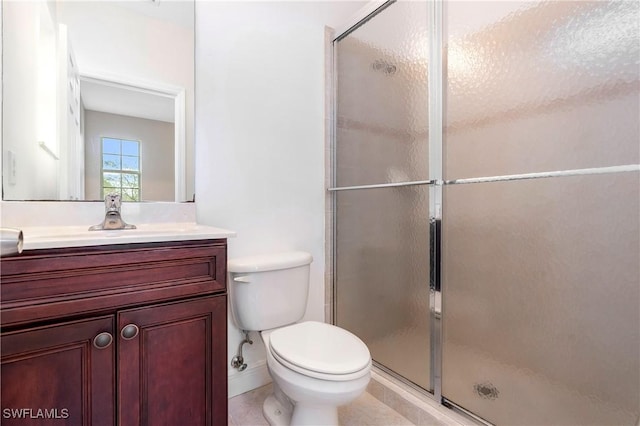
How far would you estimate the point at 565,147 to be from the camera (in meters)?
1.06

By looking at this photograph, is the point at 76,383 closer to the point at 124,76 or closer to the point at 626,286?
the point at 124,76

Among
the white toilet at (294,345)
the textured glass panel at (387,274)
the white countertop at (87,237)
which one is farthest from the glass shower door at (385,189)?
the white countertop at (87,237)

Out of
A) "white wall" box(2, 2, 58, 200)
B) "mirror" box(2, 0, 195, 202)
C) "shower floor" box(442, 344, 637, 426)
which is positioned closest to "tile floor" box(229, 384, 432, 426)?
"shower floor" box(442, 344, 637, 426)

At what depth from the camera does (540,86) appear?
1.12 meters

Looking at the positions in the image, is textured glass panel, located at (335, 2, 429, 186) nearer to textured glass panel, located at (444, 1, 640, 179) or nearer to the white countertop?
textured glass panel, located at (444, 1, 640, 179)

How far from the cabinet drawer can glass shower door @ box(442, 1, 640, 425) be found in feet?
3.32

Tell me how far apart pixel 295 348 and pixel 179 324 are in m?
0.44

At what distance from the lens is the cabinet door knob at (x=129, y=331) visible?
907 millimetres

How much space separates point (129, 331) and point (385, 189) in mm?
1245

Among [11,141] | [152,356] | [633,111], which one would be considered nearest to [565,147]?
[633,111]

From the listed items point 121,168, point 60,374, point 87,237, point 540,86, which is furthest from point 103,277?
point 540,86

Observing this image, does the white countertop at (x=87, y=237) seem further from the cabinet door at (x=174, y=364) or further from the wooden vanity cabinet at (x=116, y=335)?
the cabinet door at (x=174, y=364)

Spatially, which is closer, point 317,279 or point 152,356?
point 152,356

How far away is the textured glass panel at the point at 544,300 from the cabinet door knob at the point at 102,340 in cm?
124
